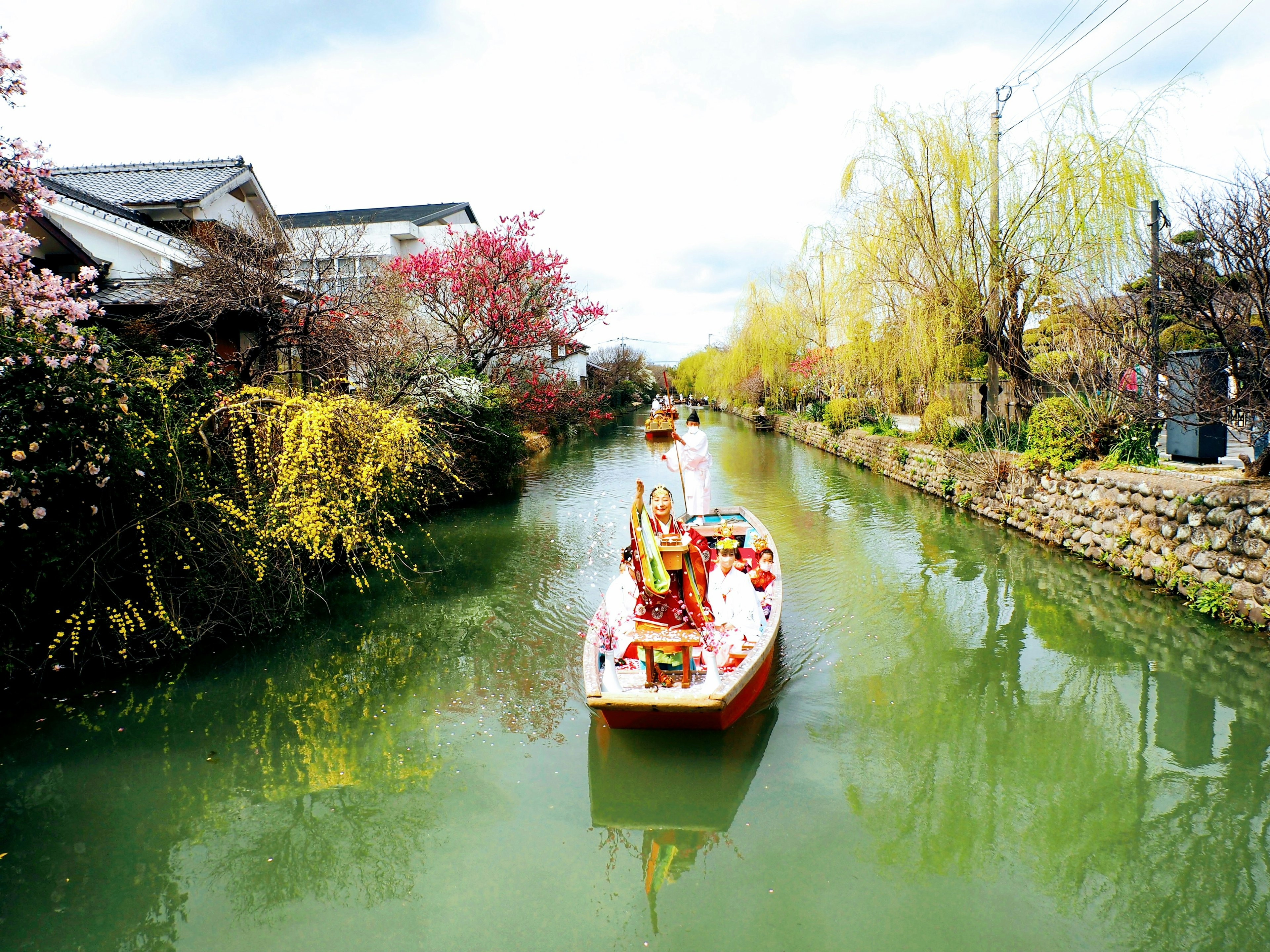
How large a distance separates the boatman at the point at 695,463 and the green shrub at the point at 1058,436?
568cm

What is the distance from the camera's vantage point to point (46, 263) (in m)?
11.6

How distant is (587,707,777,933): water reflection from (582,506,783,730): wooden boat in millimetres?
236

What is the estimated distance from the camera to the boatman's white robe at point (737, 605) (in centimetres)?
619

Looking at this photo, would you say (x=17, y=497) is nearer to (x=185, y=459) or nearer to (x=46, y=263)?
(x=185, y=459)

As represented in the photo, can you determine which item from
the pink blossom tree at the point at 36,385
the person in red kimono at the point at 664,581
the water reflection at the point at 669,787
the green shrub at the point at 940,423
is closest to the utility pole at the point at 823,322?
the green shrub at the point at 940,423

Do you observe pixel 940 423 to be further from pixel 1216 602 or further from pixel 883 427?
pixel 1216 602

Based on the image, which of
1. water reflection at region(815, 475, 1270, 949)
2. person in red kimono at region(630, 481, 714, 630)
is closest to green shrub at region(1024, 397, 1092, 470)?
water reflection at region(815, 475, 1270, 949)

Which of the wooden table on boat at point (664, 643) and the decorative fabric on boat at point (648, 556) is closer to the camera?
the wooden table on boat at point (664, 643)

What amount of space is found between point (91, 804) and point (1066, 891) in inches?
248

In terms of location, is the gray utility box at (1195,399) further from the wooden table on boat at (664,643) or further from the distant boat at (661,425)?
the wooden table on boat at (664,643)

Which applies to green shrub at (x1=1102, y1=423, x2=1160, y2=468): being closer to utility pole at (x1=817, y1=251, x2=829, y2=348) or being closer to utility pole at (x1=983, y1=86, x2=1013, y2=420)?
utility pole at (x1=983, y1=86, x2=1013, y2=420)

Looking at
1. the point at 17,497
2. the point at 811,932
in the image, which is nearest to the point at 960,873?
the point at 811,932

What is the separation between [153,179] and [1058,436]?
1871cm

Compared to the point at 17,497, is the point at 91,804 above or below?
below
